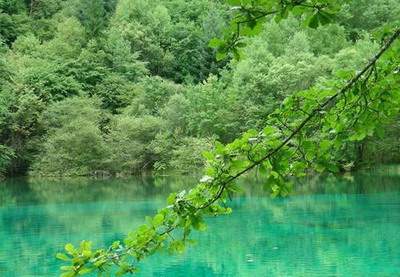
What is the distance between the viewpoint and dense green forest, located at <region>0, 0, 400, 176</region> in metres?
31.3

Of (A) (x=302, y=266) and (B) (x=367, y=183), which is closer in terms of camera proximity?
(A) (x=302, y=266)

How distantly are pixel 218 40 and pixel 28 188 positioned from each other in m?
27.3

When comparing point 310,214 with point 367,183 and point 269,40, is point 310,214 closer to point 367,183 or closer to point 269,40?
point 367,183

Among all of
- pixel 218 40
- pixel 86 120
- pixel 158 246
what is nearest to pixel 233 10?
pixel 218 40

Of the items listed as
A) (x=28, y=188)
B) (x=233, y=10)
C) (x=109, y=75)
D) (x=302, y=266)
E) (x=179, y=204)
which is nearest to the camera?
(x=233, y=10)

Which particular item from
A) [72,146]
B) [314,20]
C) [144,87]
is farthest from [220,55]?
[144,87]

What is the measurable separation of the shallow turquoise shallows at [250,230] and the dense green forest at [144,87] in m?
6.35

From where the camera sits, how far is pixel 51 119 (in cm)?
3447

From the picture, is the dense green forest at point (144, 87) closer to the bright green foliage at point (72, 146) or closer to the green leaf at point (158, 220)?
the bright green foliage at point (72, 146)

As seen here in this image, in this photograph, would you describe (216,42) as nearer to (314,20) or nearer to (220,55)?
(220,55)

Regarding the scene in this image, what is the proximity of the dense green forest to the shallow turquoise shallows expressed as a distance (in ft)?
20.8

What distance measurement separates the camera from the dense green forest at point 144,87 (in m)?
31.3

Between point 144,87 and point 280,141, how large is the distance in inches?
1424

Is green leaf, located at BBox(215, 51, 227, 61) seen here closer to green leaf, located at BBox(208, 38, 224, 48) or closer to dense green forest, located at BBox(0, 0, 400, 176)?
green leaf, located at BBox(208, 38, 224, 48)
